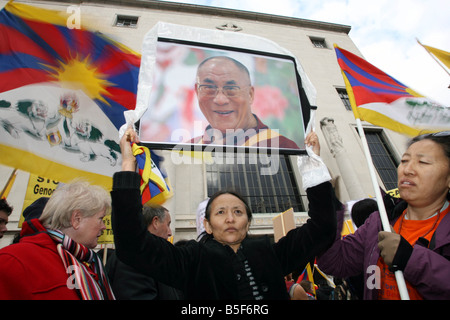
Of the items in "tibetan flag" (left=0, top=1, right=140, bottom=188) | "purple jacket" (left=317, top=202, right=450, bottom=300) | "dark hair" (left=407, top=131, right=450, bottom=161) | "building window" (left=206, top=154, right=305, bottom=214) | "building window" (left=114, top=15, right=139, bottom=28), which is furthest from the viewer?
"building window" (left=114, top=15, right=139, bottom=28)

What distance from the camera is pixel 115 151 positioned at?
3.09m

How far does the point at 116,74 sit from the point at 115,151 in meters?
1.01

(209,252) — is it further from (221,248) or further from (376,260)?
(376,260)

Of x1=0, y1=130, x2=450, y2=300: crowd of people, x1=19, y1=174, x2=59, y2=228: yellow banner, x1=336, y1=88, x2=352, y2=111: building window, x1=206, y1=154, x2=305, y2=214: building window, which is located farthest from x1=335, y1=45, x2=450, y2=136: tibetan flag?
x1=336, y1=88, x2=352, y2=111: building window

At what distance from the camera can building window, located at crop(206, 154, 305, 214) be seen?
9.80 meters

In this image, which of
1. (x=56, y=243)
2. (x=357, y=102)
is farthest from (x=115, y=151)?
(x=357, y=102)

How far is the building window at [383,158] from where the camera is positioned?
11484 mm

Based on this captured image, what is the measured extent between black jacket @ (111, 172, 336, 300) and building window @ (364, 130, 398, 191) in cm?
1196

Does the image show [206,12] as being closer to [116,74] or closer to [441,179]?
[116,74]

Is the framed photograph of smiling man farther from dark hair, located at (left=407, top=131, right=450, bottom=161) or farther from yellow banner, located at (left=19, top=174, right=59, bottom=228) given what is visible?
yellow banner, located at (left=19, top=174, right=59, bottom=228)

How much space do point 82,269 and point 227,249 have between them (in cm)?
96

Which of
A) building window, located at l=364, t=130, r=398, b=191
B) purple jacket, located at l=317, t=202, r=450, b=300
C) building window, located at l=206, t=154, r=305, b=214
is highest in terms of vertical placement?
building window, located at l=364, t=130, r=398, b=191

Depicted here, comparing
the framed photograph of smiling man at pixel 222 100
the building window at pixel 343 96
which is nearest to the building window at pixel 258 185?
the building window at pixel 343 96

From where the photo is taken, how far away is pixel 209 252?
1544 mm
